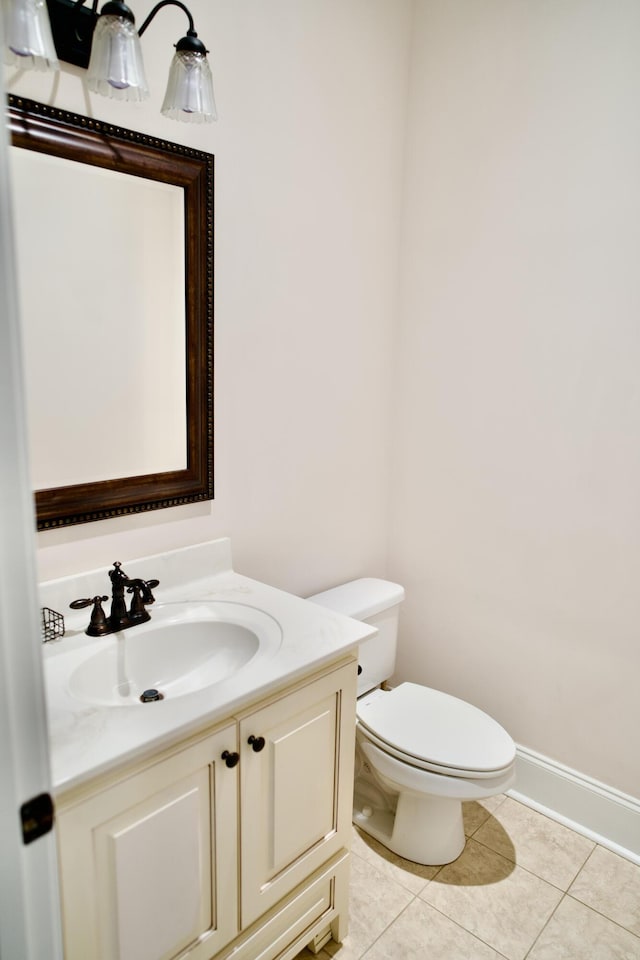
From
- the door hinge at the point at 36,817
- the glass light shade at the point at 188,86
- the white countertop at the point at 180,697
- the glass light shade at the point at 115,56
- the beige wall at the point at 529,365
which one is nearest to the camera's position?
the door hinge at the point at 36,817

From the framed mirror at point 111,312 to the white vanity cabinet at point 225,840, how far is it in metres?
0.60

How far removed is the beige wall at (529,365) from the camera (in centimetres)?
178

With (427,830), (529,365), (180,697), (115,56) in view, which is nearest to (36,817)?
(180,697)

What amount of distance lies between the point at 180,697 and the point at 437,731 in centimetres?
94

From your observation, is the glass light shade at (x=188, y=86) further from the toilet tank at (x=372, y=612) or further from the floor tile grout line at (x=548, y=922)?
the floor tile grout line at (x=548, y=922)

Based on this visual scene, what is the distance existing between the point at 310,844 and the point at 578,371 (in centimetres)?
147

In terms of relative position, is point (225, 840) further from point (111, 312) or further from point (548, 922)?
point (111, 312)

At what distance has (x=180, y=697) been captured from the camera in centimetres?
113

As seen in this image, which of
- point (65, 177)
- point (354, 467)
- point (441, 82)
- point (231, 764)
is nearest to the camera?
point (231, 764)

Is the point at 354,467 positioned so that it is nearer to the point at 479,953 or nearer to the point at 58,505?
the point at 58,505

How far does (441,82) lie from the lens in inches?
80.9

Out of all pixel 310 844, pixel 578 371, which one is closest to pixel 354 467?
pixel 578 371

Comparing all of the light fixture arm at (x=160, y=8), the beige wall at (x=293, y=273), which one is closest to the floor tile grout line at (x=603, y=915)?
the beige wall at (x=293, y=273)

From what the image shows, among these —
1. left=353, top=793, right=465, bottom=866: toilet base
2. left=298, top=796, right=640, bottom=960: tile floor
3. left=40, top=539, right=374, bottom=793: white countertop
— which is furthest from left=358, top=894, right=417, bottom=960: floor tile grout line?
left=40, top=539, right=374, bottom=793: white countertop
